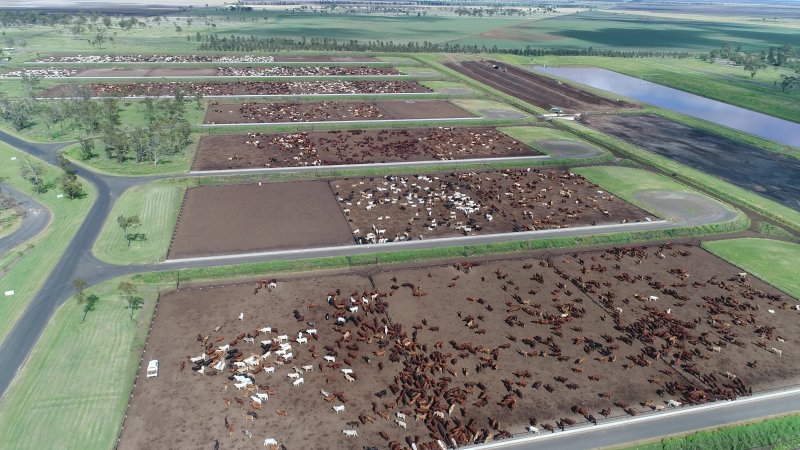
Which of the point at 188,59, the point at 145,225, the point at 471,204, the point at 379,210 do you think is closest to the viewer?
the point at 145,225

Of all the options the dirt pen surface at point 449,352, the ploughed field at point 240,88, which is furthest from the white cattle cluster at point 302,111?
the dirt pen surface at point 449,352

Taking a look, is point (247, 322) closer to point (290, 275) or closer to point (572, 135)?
point (290, 275)

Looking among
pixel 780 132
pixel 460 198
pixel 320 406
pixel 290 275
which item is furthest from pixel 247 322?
pixel 780 132

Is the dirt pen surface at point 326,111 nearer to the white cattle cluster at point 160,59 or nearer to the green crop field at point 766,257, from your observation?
the white cattle cluster at point 160,59

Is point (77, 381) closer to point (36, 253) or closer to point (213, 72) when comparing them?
point (36, 253)

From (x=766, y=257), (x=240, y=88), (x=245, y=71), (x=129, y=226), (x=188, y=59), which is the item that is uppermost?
(x=188, y=59)

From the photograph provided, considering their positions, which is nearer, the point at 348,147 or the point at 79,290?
the point at 79,290

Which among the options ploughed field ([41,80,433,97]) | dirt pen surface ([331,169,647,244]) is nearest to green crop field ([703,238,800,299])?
dirt pen surface ([331,169,647,244])

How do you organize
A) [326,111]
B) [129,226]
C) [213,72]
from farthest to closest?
[213,72], [326,111], [129,226]

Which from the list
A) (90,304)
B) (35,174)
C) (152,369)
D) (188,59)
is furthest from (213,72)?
(152,369)

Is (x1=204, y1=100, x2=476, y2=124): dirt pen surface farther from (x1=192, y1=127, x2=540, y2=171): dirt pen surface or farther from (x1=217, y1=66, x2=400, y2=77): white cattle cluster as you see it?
(x1=217, y1=66, x2=400, y2=77): white cattle cluster
